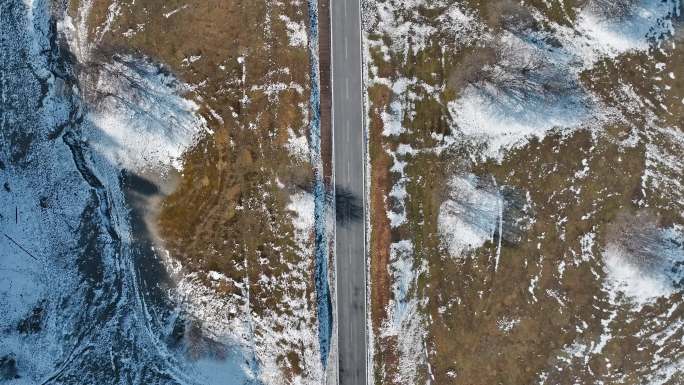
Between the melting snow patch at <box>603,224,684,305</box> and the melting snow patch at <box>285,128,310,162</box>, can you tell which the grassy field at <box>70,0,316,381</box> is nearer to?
the melting snow patch at <box>285,128,310,162</box>

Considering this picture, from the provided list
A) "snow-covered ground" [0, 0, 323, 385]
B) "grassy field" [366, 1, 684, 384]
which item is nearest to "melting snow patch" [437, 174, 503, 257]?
"grassy field" [366, 1, 684, 384]

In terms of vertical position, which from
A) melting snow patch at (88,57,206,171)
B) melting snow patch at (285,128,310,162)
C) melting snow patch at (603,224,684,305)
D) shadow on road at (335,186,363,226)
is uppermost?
melting snow patch at (88,57,206,171)

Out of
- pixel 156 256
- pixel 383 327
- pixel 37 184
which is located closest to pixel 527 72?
pixel 383 327

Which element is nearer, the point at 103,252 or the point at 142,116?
the point at 142,116

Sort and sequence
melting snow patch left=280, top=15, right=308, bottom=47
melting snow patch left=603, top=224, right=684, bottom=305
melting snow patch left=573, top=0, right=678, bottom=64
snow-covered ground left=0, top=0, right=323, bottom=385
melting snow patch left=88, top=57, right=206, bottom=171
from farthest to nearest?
melting snow patch left=280, top=15, right=308, bottom=47
melting snow patch left=88, top=57, right=206, bottom=171
snow-covered ground left=0, top=0, right=323, bottom=385
melting snow patch left=573, top=0, right=678, bottom=64
melting snow patch left=603, top=224, right=684, bottom=305

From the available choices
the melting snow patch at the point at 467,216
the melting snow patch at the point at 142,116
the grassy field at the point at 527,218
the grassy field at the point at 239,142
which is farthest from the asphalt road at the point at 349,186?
the melting snow patch at the point at 142,116

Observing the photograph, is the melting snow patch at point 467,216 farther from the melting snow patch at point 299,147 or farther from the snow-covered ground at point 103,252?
the melting snow patch at point 299,147

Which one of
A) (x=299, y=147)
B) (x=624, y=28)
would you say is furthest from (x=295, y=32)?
(x=624, y=28)

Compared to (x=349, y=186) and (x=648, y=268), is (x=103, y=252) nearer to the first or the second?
(x=349, y=186)

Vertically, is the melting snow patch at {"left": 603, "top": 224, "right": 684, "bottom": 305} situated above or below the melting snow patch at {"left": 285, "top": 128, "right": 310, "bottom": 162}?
below

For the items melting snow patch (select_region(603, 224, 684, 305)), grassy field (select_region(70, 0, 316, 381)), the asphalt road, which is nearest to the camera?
melting snow patch (select_region(603, 224, 684, 305))
